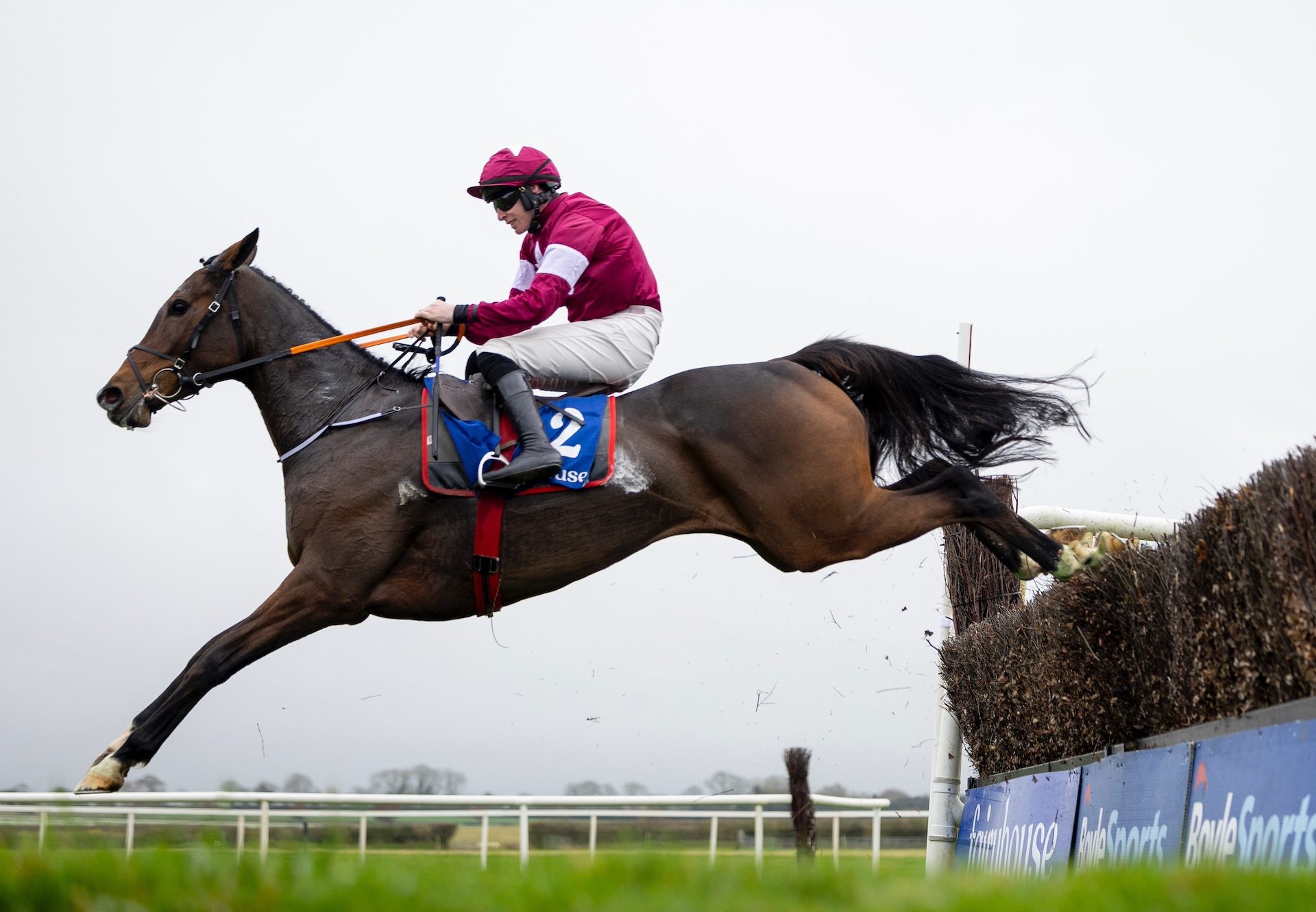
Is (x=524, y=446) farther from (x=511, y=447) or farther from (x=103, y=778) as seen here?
(x=103, y=778)

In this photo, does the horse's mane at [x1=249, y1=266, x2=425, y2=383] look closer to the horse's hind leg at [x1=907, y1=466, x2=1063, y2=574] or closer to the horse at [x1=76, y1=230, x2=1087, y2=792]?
the horse at [x1=76, y1=230, x2=1087, y2=792]

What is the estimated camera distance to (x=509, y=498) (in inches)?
196

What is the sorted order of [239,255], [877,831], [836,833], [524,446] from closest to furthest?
[524,446]
[239,255]
[836,833]
[877,831]

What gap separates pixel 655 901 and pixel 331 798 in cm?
589

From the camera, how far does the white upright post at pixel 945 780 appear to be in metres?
6.36

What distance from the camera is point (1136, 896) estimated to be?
6.17 feet

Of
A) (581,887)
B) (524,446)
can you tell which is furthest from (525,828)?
(581,887)

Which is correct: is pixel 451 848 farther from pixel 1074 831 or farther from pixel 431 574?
pixel 1074 831

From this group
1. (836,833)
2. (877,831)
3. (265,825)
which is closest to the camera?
(265,825)

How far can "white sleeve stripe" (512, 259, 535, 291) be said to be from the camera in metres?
5.67

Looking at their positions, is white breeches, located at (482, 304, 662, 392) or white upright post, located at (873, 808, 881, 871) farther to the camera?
white upright post, located at (873, 808, 881, 871)

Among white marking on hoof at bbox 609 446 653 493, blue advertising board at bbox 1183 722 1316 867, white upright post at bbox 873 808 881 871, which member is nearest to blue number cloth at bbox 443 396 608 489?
white marking on hoof at bbox 609 446 653 493

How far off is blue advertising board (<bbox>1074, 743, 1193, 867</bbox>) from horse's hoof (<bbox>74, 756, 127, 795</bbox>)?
11.1ft

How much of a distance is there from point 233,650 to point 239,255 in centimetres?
180
